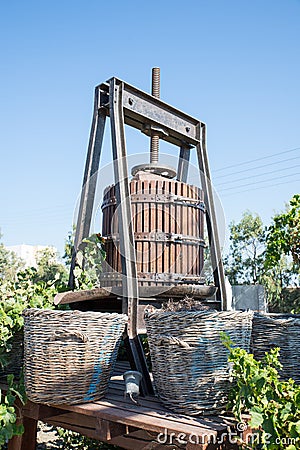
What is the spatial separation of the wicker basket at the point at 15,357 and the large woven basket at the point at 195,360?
1.08 meters

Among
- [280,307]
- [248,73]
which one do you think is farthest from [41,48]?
[280,307]

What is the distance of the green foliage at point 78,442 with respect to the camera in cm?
405

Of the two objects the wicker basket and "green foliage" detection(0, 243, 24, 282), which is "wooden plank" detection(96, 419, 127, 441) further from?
"green foliage" detection(0, 243, 24, 282)

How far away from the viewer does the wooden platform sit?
1.85m

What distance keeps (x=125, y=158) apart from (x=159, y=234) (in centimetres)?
53

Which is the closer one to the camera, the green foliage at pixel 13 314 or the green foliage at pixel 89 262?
the green foliage at pixel 13 314

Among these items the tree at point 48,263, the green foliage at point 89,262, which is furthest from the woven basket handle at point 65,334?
the tree at point 48,263

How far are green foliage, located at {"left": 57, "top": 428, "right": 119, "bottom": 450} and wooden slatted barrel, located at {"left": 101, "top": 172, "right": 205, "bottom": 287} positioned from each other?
5.33 feet

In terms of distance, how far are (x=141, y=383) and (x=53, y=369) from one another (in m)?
0.48

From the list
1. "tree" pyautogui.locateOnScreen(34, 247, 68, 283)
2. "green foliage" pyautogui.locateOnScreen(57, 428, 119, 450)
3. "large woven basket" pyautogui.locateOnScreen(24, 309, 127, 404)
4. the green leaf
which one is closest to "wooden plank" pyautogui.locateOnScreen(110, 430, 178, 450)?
"large woven basket" pyautogui.locateOnScreen(24, 309, 127, 404)

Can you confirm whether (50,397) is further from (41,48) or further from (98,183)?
(41,48)

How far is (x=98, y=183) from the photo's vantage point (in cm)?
339

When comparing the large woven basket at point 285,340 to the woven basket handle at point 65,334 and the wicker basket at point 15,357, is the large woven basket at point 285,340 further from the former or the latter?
the wicker basket at point 15,357

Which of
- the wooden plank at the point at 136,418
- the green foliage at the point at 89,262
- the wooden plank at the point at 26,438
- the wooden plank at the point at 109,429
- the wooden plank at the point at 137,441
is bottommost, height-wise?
the wooden plank at the point at 26,438
